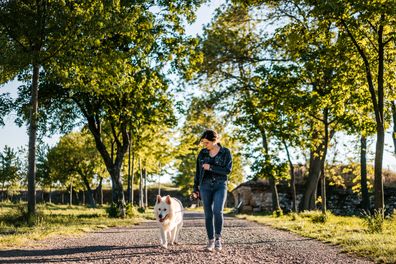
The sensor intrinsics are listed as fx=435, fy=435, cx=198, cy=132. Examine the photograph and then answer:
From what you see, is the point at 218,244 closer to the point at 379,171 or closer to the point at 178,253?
the point at 178,253

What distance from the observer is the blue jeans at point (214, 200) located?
8203 mm

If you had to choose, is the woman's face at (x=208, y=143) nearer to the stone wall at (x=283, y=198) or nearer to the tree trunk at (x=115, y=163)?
the tree trunk at (x=115, y=163)

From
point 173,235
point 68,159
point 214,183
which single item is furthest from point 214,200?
point 68,159

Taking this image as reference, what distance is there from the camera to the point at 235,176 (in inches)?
2454

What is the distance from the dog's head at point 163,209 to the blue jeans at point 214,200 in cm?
90

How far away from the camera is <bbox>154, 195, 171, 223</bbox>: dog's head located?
28.6 ft

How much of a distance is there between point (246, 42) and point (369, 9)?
555 inches

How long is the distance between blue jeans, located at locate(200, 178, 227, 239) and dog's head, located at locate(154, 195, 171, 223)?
2.94 ft

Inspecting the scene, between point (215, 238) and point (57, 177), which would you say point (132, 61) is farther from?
point (57, 177)

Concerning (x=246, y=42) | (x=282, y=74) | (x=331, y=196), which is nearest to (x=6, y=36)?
(x=282, y=74)

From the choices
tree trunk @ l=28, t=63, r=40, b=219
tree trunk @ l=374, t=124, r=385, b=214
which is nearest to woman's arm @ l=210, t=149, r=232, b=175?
tree trunk @ l=374, t=124, r=385, b=214

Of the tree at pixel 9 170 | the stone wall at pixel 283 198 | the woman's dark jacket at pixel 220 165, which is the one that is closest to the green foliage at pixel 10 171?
the tree at pixel 9 170

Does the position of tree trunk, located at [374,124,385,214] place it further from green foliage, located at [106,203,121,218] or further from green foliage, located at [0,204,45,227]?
green foliage, located at [106,203,121,218]

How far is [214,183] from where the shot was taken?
8305 millimetres
